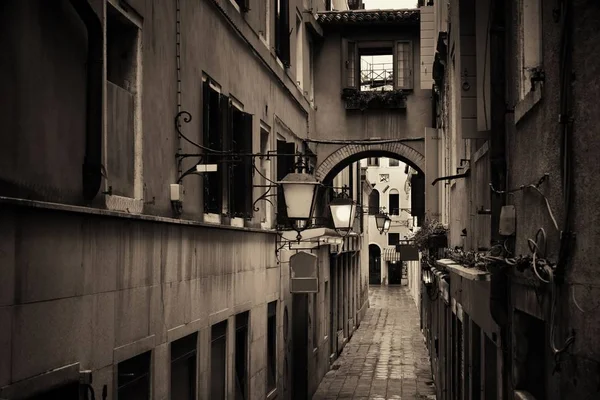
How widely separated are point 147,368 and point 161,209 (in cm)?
169

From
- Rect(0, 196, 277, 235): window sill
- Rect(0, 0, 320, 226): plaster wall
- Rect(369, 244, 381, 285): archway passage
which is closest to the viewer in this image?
Rect(0, 196, 277, 235): window sill

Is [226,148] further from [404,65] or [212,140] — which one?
[404,65]

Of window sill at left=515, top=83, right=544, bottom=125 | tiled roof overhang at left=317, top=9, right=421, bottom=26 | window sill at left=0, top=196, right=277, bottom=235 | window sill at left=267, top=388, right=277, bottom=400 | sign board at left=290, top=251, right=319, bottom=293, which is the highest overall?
tiled roof overhang at left=317, top=9, right=421, bottom=26

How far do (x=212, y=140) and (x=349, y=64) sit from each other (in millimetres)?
13370

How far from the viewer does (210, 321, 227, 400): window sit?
40.3 feet

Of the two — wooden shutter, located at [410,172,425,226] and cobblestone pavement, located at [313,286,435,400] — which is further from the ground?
wooden shutter, located at [410,172,425,226]

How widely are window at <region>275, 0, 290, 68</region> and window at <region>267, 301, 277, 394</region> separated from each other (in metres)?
5.01

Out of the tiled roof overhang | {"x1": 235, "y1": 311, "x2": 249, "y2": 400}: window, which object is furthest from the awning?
{"x1": 235, "y1": 311, "x2": 249, "y2": 400}: window

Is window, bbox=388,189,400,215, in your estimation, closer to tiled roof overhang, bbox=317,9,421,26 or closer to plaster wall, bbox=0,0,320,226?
tiled roof overhang, bbox=317,9,421,26

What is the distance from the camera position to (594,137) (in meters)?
5.09

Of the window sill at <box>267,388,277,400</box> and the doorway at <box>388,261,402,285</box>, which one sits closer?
the window sill at <box>267,388,277,400</box>

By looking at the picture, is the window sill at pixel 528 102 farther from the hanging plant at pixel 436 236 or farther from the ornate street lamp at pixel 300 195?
the hanging plant at pixel 436 236

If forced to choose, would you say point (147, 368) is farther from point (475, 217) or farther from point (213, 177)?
point (475, 217)

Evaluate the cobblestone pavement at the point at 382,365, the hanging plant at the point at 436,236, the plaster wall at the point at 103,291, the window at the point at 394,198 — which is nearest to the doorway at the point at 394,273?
the window at the point at 394,198
